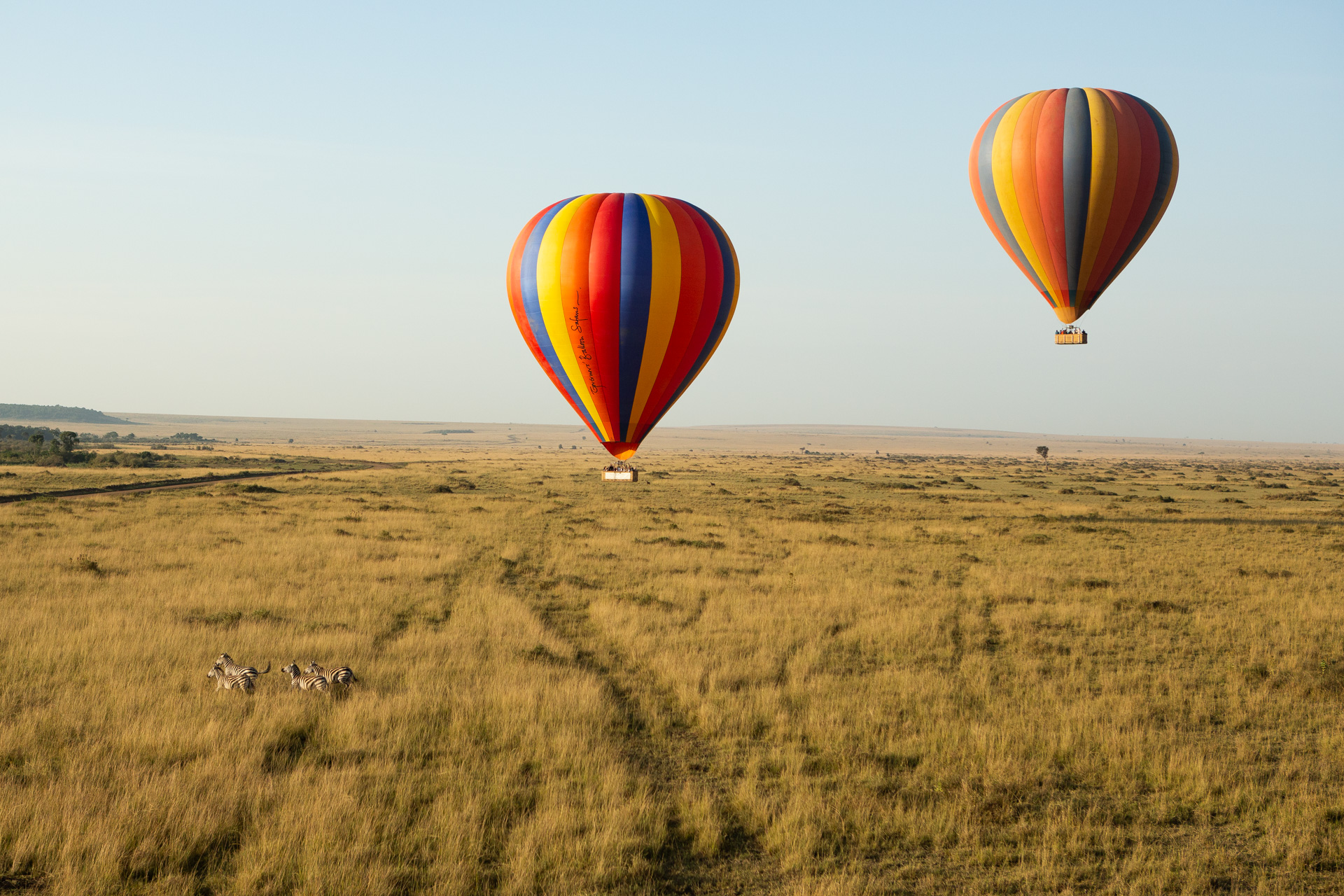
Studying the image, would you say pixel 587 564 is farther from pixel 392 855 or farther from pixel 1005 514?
pixel 1005 514

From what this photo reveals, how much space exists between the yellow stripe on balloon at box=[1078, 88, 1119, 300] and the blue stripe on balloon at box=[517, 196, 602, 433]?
14901 mm

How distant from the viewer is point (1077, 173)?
87.0 feet

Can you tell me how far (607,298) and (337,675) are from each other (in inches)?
523

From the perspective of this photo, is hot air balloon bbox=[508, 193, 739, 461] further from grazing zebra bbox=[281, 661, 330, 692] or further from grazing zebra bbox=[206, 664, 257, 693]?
grazing zebra bbox=[206, 664, 257, 693]

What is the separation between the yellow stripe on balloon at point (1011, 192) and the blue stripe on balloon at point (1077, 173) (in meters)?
0.88

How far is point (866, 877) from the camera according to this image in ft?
25.7

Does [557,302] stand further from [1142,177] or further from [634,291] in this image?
[1142,177]

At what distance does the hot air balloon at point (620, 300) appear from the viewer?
23.8 m

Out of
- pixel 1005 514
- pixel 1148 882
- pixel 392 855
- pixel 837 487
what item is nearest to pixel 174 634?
pixel 392 855

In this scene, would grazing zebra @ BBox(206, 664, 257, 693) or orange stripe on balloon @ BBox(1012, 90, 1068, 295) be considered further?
orange stripe on balloon @ BBox(1012, 90, 1068, 295)

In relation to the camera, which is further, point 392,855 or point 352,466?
point 352,466

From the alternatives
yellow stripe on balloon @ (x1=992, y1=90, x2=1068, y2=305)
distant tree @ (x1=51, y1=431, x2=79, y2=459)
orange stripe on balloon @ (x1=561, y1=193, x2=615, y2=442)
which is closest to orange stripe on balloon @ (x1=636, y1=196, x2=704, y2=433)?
orange stripe on balloon @ (x1=561, y1=193, x2=615, y2=442)

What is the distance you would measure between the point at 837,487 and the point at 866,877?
193 ft

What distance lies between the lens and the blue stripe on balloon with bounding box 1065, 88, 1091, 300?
26.5 m
